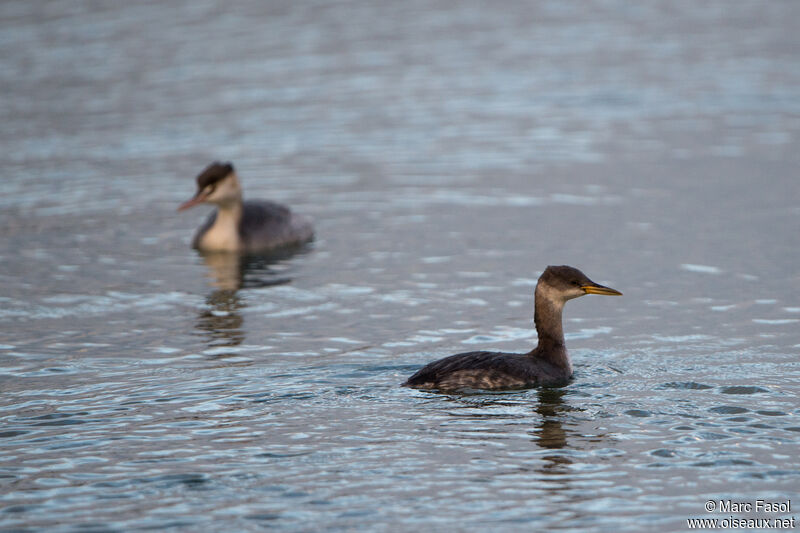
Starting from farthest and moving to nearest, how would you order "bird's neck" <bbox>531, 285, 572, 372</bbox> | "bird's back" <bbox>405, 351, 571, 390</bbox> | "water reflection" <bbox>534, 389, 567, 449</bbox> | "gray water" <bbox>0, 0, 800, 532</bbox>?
"bird's neck" <bbox>531, 285, 572, 372</bbox>, "bird's back" <bbox>405, 351, 571, 390</bbox>, "water reflection" <bbox>534, 389, 567, 449</bbox>, "gray water" <bbox>0, 0, 800, 532</bbox>

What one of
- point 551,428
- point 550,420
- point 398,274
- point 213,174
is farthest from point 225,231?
point 551,428

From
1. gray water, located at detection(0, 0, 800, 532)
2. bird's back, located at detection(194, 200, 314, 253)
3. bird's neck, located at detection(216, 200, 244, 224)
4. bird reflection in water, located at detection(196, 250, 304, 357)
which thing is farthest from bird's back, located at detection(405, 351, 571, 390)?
bird's neck, located at detection(216, 200, 244, 224)

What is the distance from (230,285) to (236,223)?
7.81 feet

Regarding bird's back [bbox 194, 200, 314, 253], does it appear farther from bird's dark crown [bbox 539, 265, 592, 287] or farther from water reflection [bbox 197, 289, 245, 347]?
bird's dark crown [bbox 539, 265, 592, 287]

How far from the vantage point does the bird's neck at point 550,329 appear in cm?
1155

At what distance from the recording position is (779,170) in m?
20.3

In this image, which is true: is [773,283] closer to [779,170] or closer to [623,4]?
[779,170]

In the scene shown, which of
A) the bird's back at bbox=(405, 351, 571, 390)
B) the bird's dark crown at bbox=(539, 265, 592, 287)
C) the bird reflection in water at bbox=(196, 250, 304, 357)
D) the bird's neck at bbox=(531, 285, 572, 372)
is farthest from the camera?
the bird reflection in water at bbox=(196, 250, 304, 357)

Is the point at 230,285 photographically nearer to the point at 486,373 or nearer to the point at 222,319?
the point at 222,319

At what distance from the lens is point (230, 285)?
16.2 meters

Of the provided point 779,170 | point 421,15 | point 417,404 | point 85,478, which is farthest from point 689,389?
point 421,15

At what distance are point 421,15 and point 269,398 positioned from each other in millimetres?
27748

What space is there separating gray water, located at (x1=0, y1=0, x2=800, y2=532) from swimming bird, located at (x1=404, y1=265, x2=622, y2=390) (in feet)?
0.54

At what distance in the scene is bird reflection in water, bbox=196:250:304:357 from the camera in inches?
537
